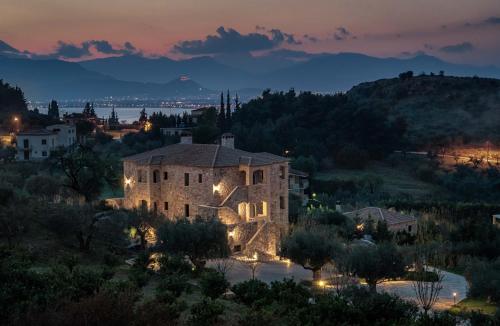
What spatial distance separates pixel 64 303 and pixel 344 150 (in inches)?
2201

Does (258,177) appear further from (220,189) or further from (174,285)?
(174,285)

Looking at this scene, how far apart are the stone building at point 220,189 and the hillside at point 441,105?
1849 inches

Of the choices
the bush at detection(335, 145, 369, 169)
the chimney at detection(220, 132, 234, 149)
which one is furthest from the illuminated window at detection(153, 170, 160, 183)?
the bush at detection(335, 145, 369, 169)

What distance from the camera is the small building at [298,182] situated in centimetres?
4969

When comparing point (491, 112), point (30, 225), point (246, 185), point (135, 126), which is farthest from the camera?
point (135, 126)

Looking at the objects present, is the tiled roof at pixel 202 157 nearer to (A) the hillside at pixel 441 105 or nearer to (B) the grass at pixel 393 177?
(B) the grass at pixel 393 177

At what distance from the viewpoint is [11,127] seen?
6994 cm

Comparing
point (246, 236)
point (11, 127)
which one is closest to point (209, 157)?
point (246, 236)

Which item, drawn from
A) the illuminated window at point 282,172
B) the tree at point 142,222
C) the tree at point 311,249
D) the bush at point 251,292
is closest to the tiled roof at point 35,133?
the illuminated window at point 282,172

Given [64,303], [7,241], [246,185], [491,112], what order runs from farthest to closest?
[491,112] < [246,185] < [7,241] < [64,303]

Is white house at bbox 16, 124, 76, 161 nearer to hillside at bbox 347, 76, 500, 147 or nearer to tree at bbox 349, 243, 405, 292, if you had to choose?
hillside at bbox 347, 76, 500, 147

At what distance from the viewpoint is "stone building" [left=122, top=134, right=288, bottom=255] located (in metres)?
28.5

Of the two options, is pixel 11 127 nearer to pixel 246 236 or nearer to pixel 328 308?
pixel 246 236

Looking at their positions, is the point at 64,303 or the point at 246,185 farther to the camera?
the point at 246,185
